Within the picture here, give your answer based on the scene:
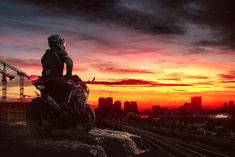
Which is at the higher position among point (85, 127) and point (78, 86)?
point (78, 86)

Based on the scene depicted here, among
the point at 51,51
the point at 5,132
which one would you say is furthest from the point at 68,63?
the point at 5,132

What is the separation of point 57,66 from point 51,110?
927 mm

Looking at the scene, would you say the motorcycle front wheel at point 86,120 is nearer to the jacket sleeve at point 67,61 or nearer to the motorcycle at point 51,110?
the motorcycle at point 51,110

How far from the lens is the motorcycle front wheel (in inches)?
381

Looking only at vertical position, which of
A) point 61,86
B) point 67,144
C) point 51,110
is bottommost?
point 67,144

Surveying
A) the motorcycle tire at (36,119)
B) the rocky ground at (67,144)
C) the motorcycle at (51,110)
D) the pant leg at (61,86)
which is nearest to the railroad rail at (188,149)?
the rocky ground at (67,144)

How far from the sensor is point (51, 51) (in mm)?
9438

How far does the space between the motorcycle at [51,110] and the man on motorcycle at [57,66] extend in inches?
3.6

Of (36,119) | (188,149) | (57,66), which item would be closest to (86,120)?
(36,119)

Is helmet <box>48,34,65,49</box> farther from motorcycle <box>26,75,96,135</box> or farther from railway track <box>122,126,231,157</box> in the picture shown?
railway track <box>122,126,231,157</box>

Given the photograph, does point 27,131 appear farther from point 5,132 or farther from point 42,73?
point 42,73

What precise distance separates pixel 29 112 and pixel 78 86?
1150 mm

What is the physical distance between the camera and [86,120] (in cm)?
979

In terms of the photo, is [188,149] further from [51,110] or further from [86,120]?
[51,110]
